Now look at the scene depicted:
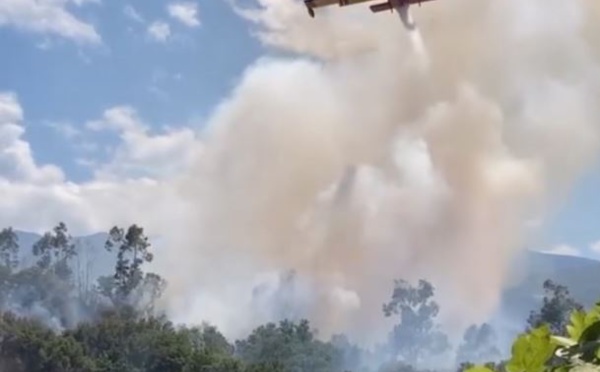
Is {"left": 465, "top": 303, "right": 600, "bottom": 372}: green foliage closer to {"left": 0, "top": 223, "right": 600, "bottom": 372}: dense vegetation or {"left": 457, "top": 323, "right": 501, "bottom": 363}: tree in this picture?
{"left": 0, "top": 223, "right": 600, "bottom": 372}: dense vegetation

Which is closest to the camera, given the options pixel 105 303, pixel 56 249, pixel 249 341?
pixel 249 341

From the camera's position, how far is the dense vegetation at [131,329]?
175ft

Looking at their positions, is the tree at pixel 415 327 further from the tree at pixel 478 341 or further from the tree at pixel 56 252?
the tree at pixel 56 252

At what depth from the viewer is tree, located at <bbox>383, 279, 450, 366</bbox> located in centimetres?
11350

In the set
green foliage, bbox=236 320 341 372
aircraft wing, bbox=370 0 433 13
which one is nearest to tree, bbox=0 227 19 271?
green foliage, bbox=236 320 341 372

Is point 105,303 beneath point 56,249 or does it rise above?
beneath

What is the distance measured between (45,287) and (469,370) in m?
92.5

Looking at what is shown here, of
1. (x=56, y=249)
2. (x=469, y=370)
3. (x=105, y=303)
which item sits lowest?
(x=469, y=370)

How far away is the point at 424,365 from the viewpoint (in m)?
128

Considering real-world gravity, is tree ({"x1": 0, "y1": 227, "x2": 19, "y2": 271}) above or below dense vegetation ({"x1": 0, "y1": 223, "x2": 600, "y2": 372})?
above

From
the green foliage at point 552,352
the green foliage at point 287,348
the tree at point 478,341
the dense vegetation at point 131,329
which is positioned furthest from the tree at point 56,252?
the green foliage at point 552,352

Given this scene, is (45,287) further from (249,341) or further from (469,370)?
(469,370)

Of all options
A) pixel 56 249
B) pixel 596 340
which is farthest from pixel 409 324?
pixel 596 340

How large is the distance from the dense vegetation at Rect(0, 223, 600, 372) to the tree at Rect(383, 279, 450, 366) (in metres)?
0.16
